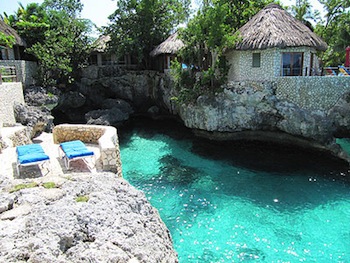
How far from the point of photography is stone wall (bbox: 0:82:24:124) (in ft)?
44.4

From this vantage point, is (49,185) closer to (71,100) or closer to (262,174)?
(262,174)

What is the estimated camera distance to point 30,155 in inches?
338

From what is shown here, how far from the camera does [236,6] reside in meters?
22.4

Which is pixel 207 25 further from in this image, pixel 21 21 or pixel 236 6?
pixel 21 21

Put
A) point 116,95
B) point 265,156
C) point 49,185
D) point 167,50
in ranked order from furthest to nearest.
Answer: point 116,95, point 167,50, point 265,156, point 49,185

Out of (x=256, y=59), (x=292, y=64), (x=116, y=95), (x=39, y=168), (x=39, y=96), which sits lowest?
(x=39, y=168)

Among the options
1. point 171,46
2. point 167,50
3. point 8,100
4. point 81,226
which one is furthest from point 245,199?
point 171,46

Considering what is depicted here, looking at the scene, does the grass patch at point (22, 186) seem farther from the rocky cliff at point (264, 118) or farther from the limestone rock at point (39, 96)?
the rocky cliff at point (264, 118)

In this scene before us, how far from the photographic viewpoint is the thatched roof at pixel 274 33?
56.9 feet

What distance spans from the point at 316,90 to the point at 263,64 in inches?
152

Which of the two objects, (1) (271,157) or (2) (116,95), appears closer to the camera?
(1) (271,157)

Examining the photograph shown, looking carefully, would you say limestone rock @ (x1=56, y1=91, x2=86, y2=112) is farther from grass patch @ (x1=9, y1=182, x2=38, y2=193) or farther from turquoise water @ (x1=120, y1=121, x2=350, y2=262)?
grass patch @ (x1=9, y1=182, x2=38, y2=193)

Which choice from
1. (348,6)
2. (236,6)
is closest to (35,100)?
(236,6)

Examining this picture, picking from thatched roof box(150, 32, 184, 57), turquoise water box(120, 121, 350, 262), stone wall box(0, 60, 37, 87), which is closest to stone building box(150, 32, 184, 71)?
thatched roof box(150, 32, 184, 57)
